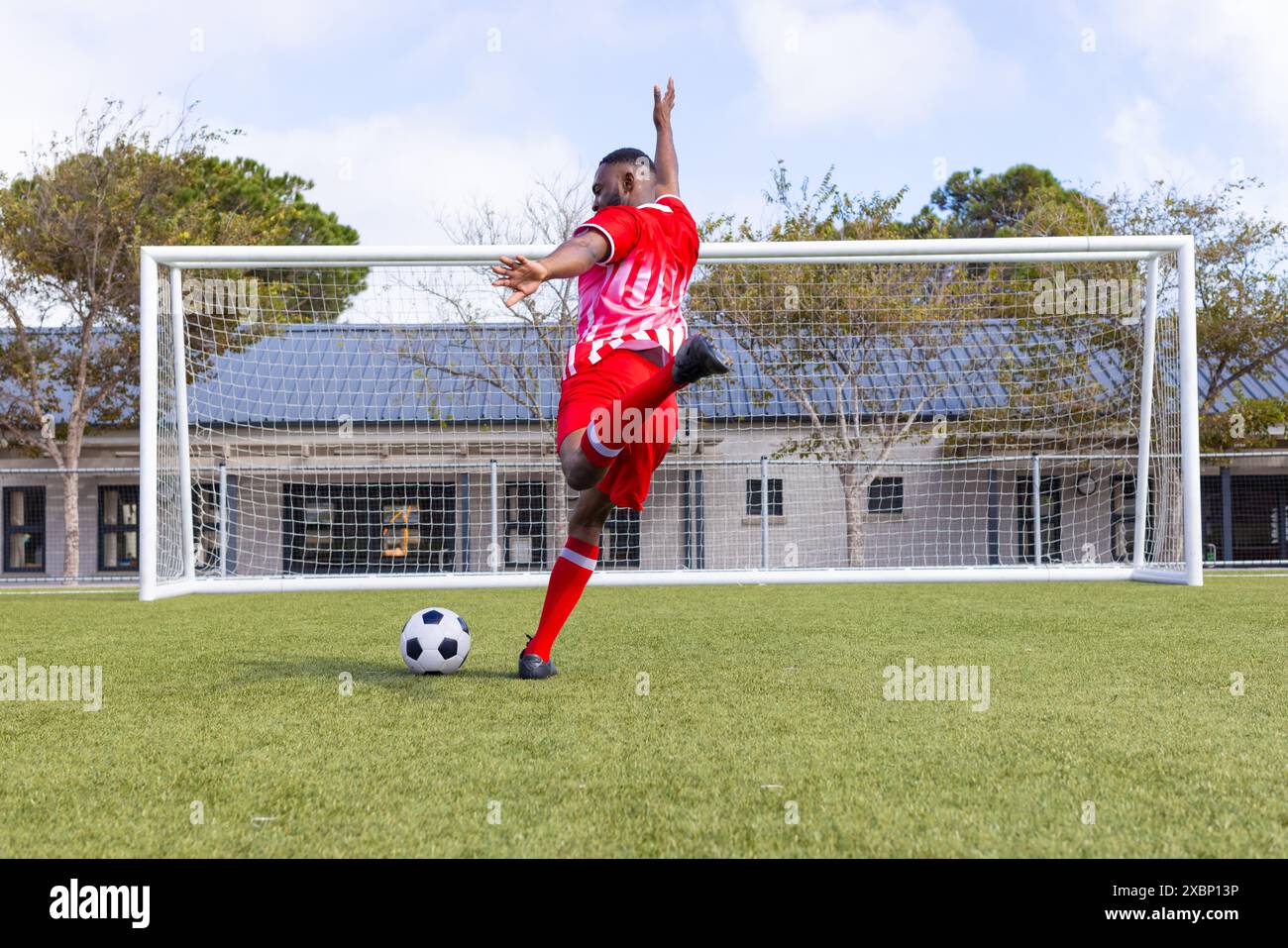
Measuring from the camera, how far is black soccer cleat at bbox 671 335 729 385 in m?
3.57

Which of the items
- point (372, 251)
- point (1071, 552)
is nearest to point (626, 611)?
point (372, 251)

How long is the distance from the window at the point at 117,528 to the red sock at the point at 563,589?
68.0 ft

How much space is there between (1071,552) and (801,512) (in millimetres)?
4696

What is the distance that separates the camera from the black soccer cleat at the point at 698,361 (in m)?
3.57

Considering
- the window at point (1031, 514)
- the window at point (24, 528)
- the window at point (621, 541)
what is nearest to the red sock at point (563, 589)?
the window at point (1031, 514)

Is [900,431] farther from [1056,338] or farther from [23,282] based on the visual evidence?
[23,282]

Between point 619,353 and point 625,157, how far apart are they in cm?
88

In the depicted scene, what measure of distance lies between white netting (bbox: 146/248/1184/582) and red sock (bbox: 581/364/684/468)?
8589 millimetres

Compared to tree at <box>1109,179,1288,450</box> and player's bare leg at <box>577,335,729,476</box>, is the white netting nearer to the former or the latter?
tree at <box>1109,179,1288,450</box>

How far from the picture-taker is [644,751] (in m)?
2.97

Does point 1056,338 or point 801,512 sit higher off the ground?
point 1056,338

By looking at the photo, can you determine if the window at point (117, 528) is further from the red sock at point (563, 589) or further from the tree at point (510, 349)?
the red sock at point (563, 589)
